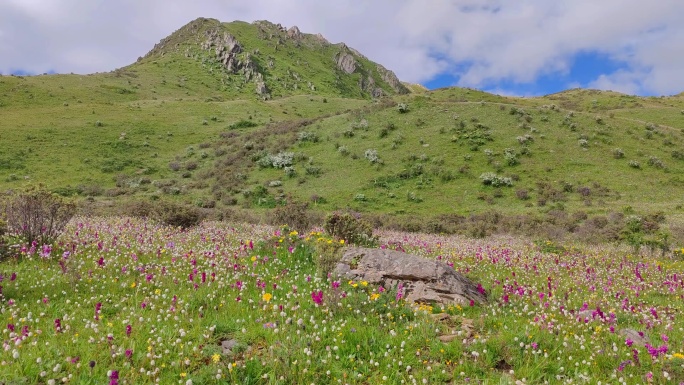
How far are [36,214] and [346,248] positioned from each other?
7.60m

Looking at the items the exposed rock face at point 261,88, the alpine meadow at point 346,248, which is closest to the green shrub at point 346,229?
the alpine meadow at point 346,248

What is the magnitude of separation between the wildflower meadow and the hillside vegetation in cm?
1622

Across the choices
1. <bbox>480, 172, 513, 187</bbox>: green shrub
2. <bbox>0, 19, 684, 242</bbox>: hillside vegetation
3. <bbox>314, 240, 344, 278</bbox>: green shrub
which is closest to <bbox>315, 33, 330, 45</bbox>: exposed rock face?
<bbox>0, 19, 684, 242</bbox>: hillside vegetation

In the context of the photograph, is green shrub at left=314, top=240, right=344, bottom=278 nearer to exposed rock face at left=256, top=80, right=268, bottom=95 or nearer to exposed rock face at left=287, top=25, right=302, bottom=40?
exposed rock face at left=256, top=80, right=268, bottom=95

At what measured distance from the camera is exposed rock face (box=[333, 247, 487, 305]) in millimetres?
7484

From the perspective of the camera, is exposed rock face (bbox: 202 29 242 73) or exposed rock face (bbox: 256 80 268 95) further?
exposed rock face (bbox: 202 29 242 73)

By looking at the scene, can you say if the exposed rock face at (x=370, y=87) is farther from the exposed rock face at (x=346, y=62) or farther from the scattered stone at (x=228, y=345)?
the scattered stone at (x=228, y=345)

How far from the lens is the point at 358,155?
45.9 metres

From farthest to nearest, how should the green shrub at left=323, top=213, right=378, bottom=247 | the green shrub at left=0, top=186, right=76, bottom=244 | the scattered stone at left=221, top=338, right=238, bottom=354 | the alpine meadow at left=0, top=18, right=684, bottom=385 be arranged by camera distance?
the green shrub at left=323, top=213, right=378, bottom=247
the green shrub at left=0, top=186, right=76, bottom=244
the scattered stone at left=221, top=338, right=238, bottom=354
the alpine meadow at left=0, top=18, right=684, bottom=385

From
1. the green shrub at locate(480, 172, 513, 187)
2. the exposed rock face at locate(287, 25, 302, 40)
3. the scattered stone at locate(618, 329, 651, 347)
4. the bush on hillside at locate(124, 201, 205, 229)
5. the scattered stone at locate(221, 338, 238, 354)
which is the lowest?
the scattered stone at locate(221, 338, 238, 354)

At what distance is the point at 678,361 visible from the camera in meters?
4.82

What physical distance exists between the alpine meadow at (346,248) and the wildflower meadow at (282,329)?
4 centimetres

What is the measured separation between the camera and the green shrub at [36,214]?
943 centimetres

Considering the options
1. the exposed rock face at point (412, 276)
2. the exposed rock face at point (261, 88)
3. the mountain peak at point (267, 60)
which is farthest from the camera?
the mountain peak at point (267, 60)
